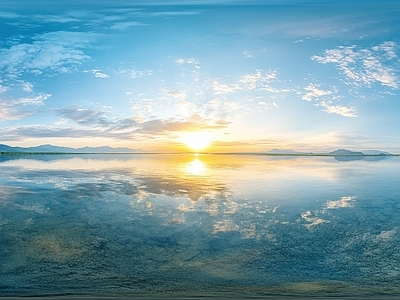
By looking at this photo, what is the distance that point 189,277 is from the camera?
8.44 m

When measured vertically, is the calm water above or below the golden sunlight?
below

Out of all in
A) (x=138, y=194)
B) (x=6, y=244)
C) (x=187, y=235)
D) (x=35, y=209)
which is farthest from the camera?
(x=138, y=194)

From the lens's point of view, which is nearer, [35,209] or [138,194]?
[35,209]

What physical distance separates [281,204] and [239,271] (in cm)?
998

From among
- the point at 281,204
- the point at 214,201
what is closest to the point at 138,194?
the point at 214,201

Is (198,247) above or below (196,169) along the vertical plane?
below

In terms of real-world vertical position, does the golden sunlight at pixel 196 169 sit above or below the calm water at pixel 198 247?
above

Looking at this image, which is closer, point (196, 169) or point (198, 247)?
point (198, 247)

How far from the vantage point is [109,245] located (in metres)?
11.0

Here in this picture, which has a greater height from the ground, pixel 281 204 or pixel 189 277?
pixel 281 204

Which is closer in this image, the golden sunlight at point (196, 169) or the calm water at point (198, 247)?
the calm water at point (198, 247)

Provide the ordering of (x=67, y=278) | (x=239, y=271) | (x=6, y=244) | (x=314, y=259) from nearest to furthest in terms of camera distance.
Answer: (x=67, y=278) < (x=239, y=271) < (x=314, y=259) < (x=6, y=244)

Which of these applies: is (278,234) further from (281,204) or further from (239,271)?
(281,204)

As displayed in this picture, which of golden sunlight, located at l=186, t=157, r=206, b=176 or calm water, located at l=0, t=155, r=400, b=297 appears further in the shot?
golden sunlight, located at l=186, t=157, r=206, b=176
